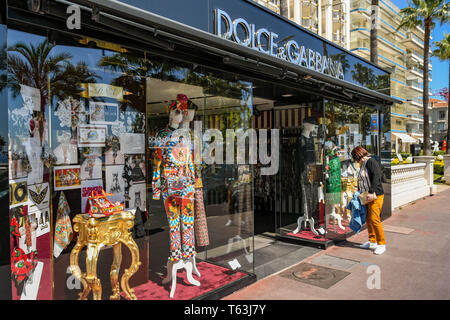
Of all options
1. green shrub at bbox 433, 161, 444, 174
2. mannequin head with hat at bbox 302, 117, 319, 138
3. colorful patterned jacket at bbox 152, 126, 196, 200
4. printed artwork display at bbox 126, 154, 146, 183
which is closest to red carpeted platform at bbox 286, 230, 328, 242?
mannequin head with hat at bbox 302, 117, 319, 138

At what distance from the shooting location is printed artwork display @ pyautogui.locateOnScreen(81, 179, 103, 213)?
10.3ft

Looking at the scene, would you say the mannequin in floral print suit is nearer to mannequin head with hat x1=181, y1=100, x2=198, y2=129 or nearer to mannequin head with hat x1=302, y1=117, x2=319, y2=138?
mannequin head with hat x1=181, y1=100, x2=198, y2=129

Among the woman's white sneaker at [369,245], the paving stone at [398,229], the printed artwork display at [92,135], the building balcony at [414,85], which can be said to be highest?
the building balcony at [414,85]

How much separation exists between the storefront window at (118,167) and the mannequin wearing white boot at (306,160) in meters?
1.88

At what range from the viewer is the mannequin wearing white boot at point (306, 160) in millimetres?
5863

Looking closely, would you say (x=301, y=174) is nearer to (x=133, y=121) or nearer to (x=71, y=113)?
(x=133, y=121)

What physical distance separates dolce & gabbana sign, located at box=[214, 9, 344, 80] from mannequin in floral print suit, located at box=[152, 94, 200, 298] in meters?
1.02

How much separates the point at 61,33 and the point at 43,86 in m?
0.51

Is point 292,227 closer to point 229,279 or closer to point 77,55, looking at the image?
point 229,279

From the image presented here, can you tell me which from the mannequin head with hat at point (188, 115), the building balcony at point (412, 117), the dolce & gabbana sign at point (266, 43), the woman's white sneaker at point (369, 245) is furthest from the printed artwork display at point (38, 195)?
the building balcony at point (412, 117)

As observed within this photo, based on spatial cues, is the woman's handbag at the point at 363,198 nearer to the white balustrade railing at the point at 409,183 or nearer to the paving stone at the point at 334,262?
the paving stone at the point at 334,262

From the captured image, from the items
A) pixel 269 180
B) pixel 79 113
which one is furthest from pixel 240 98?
pixel 269 180

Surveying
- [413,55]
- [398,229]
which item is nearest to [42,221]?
[398,229]

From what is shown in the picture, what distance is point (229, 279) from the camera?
3932 mm
